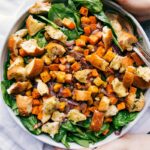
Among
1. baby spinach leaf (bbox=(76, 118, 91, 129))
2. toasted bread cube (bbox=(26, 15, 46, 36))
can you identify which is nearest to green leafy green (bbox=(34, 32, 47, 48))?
toasted bread cube (bbox=(26, 15, 46, 36))

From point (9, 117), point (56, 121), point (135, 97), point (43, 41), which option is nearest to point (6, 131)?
point (9, 117)

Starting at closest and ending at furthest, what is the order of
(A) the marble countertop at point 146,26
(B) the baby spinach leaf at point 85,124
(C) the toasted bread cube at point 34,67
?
(C) the toasted bread cube at point 34,67
(B) the baby spinach leaf at point 85,124
(A) the marble countertop at point 146,26

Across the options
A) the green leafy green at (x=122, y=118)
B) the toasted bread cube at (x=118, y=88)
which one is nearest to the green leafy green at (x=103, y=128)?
the green leafy green at (x=122, y=118)

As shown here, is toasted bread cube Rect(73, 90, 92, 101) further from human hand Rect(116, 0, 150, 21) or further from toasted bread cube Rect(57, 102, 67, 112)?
human hand Rect(116, 0, 150, 21)

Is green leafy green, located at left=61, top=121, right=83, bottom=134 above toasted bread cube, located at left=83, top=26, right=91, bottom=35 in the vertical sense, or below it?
below

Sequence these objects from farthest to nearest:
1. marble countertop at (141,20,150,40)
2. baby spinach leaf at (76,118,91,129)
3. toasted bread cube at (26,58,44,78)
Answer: marble countertop at (141,20,150,40), baby spinach leaf at (76,118,91,129), toasted bread cube at (26,58,44,78)

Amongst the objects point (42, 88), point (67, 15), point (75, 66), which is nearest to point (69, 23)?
point (67, 15)

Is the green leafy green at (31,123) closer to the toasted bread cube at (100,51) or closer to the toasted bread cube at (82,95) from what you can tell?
the toasted bread cube at (82,95)
